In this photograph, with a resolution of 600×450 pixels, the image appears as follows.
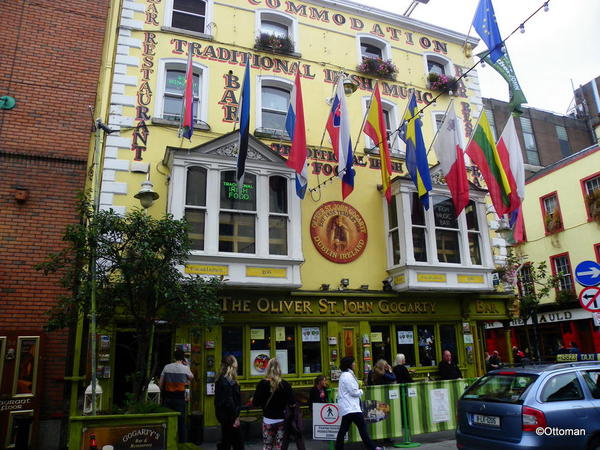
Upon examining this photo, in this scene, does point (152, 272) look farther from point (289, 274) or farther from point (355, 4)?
point (355, 4)

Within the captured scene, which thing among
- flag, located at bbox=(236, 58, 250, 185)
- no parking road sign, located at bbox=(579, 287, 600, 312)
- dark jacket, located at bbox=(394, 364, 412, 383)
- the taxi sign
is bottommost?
dark jacket, located at bbox=(394, 364, 412, 383)

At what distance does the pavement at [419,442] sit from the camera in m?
9.51

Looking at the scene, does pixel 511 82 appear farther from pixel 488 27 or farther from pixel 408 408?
pixel 408 408

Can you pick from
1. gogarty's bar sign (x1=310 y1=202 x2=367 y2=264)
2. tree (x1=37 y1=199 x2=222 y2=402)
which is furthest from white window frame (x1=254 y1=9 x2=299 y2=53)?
tree (x1=37 y1=199 x2=222 y2=402)

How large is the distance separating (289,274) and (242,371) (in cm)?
268

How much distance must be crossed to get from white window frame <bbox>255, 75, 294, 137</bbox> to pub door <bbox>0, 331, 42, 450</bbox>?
8.04 m

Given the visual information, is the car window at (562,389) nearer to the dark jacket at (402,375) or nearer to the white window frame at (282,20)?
the dark jacket at (402,375)

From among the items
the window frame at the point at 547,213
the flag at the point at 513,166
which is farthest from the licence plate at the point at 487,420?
the window frame at the point at 547,213

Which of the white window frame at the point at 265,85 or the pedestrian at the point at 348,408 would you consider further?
the white window frame at the point at 265,85

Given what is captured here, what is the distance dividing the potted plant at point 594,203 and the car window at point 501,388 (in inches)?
771

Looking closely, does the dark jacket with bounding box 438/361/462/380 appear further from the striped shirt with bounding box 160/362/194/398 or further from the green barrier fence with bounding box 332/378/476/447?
the striped shirt with bounding box 160/362/194/398

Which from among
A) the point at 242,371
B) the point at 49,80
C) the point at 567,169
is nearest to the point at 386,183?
the point at 242,371

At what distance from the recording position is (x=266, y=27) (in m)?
15.4

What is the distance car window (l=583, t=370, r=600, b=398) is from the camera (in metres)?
7.27
